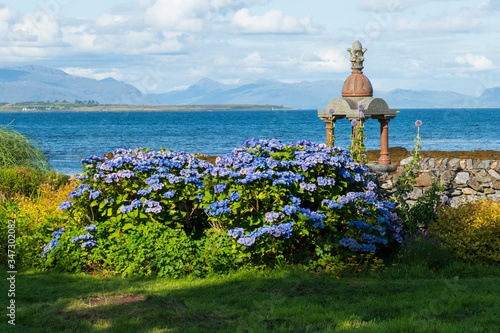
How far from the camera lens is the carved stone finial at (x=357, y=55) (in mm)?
12211

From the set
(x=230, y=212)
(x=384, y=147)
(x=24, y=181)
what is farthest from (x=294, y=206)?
(x=24, y=181)

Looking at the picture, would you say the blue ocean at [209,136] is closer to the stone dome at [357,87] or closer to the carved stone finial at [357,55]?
the stone dome at [357,87]

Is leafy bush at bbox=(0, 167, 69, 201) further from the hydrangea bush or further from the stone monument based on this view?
the stone monument

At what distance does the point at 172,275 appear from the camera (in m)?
7.27

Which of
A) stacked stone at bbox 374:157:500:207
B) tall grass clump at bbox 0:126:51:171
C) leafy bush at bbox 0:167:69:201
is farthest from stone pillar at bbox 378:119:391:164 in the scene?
tall grass clump at bbox 0:126:51:171

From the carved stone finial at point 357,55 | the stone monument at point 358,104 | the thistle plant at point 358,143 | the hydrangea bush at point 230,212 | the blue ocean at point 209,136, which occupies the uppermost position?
the carved stone finial at point 357,55

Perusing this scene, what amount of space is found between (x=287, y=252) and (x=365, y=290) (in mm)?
1524

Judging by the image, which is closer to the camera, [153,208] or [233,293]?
[233,293]

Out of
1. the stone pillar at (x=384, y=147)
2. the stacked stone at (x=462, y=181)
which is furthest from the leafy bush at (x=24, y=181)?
the stone pillar at (x=384, y=147)

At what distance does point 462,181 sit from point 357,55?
3.71 meters

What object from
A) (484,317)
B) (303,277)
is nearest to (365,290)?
(303,277)

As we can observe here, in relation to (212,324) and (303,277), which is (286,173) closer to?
(303,277)

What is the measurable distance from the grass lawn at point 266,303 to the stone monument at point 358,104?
4578 mm

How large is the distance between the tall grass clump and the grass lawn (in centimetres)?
577
